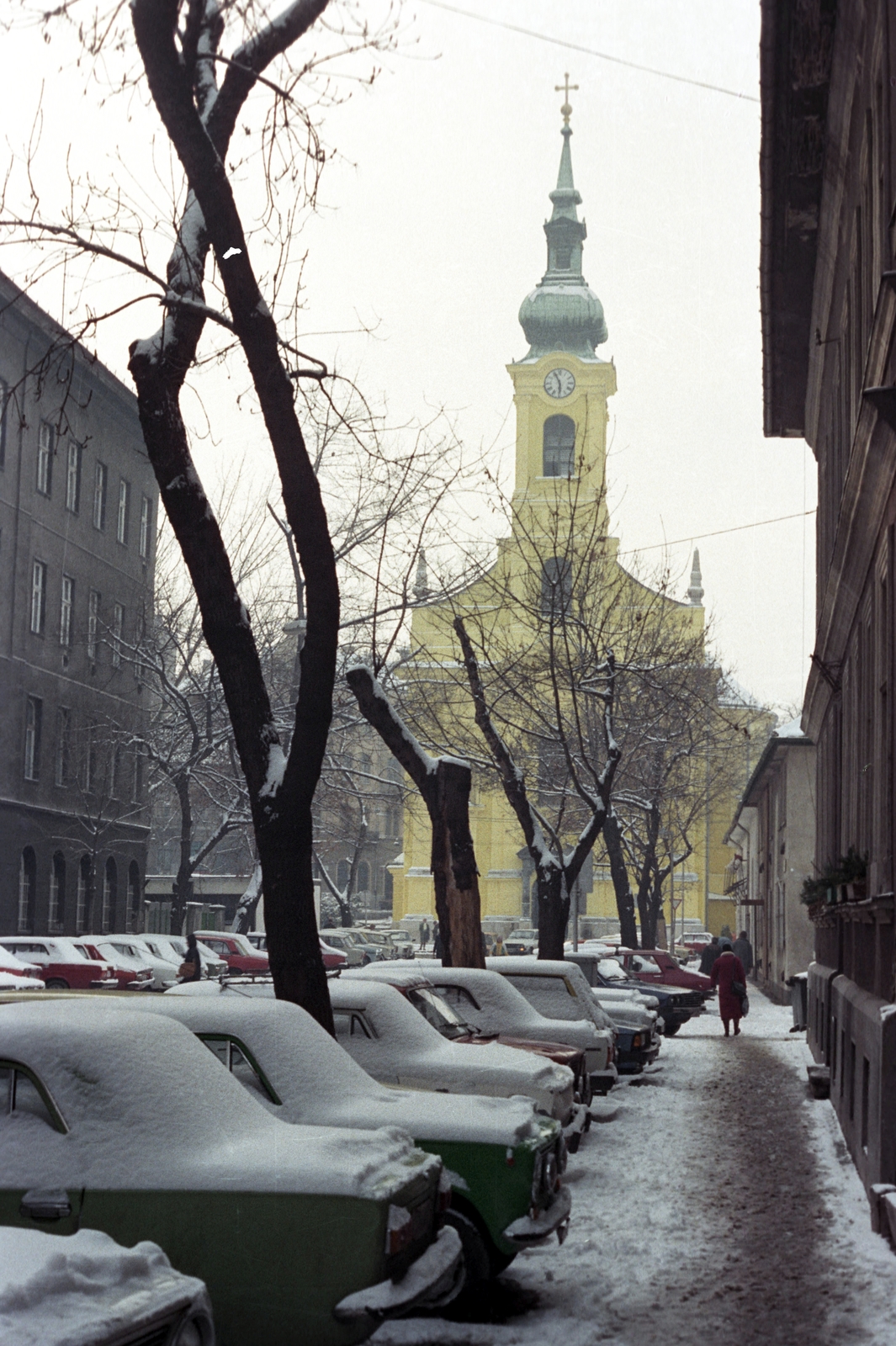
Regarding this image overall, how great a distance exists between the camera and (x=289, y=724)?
1650 inches

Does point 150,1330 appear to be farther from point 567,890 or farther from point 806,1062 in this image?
point 567,890

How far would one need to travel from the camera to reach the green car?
848 cm

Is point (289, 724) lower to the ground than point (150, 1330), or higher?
higher

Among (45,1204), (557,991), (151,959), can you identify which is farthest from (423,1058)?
(151,959)

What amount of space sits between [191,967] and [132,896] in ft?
67.3

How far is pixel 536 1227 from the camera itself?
8.57 metres

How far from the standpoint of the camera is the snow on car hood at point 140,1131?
6695 millimetres

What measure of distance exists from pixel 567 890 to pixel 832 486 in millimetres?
8790

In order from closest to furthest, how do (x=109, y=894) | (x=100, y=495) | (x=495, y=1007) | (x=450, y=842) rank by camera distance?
(x=495, y=1007) → (x=450, y=842) → (x=100, y=495) → (x=109, y=894)

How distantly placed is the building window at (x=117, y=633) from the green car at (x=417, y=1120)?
34397 millimetres

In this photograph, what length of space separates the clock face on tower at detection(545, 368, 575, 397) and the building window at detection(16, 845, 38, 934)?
43.6 metres

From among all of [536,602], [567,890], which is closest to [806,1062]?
[567,890]

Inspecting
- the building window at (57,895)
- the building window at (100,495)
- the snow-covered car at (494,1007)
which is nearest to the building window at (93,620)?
the building window at (100,495)

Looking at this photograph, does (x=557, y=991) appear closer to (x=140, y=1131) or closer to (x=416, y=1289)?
(x=416, y=1289)
